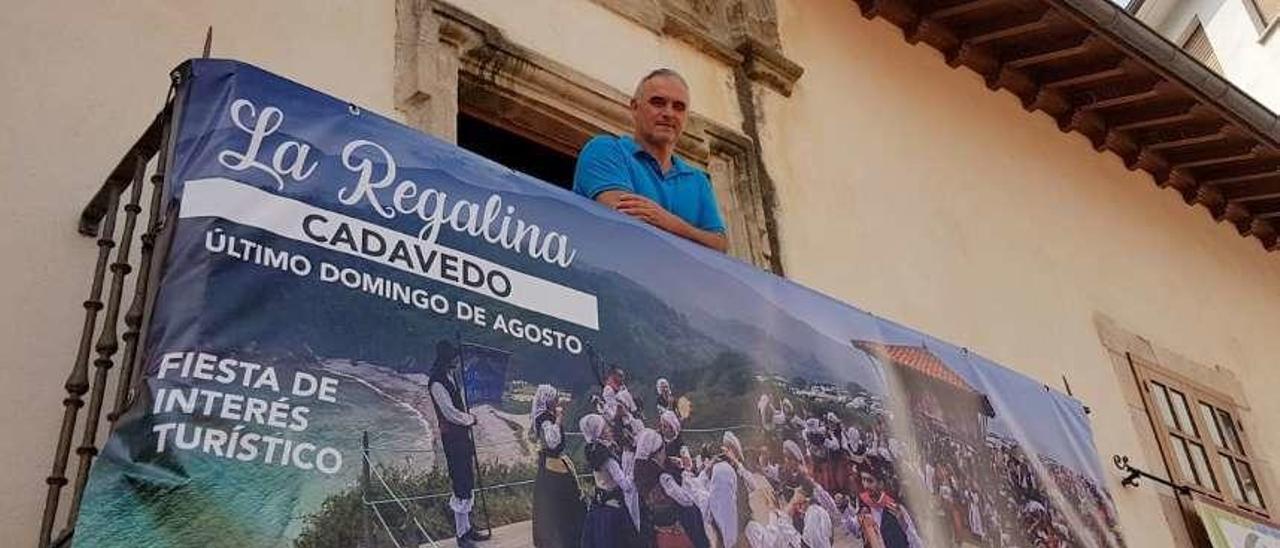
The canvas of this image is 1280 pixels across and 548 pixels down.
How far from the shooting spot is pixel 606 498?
2.94 meters

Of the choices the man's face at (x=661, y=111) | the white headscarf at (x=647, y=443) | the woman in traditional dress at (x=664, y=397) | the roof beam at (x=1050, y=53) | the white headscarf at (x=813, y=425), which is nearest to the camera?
the white headscarf at (x=647, y=443)

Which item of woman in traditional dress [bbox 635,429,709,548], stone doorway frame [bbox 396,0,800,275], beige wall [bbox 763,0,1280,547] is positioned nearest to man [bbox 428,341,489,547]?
woman in traditional dress [bbox 635,429,709,548]

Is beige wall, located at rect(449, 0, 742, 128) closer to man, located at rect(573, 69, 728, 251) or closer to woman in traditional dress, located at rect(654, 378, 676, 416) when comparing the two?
man, located at rect(573, 69, 728, 251)

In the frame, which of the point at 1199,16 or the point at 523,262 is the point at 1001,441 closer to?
the point at 523,262

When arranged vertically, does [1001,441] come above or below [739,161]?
below

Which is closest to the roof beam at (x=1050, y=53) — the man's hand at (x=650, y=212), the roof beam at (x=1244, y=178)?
the roof beam at (x=1244, y=178)

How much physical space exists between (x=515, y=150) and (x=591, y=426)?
2.87 m

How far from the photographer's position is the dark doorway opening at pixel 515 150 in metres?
5.28

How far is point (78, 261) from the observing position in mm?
3104

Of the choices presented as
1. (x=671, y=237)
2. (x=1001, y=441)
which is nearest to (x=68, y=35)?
(x=671, y=237)

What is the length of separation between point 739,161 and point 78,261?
2945 millimetres

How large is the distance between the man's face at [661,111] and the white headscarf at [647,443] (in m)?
1.22

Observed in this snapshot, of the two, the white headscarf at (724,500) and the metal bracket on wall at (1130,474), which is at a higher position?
the metal bracket on wall at (1130,474)

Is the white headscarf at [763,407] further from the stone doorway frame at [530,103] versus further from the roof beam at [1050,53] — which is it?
the roof beam at [1050,53]
